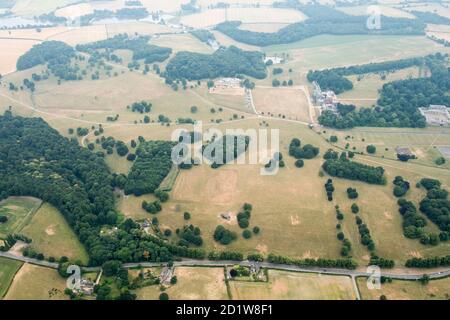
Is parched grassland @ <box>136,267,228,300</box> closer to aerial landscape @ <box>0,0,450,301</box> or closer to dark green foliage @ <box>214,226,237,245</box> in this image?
aerial landscape @ <box>0,0,450,301</box>

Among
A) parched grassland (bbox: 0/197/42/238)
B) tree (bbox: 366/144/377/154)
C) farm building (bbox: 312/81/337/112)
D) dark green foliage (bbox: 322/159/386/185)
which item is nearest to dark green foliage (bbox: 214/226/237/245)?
dark green foliage (bbox: 322/159/386/185)

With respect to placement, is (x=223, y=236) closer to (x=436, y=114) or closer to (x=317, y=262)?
(x=317, y=262)

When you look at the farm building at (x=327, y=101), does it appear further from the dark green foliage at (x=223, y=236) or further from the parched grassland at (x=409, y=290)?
the parched grassland at (x=409, y=290)

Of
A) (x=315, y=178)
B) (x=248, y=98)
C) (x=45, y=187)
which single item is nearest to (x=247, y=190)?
(x=315, y=178)

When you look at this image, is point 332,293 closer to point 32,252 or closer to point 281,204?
point 281,204

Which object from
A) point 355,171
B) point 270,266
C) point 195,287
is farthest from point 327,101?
point 195,287
